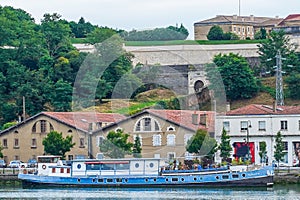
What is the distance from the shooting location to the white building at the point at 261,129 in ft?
267

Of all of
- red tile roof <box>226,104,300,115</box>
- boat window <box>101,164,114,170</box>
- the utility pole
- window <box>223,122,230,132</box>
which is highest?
the utility pole

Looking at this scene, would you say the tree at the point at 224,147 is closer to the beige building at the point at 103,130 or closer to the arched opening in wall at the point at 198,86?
the beige building at the point at 103,130

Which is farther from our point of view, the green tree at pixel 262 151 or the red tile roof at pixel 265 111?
the red tile roof at pixel 265 111

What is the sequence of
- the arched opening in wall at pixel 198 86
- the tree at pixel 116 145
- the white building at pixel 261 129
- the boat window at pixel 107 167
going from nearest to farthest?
the boat window at pixel 107 167 < the tree at pixel 116 145 < the white building at pixel 261 129 < the arched opening in wall at pixel 198 86

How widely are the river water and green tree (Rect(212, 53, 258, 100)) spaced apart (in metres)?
35.2

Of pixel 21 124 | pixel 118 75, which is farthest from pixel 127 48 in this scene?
pixel 21 124

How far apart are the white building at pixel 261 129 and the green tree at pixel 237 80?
78.3ft

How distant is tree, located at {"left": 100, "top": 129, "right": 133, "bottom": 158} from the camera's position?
80125 mm

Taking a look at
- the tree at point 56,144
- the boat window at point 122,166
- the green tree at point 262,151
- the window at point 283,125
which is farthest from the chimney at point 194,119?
the boat window at point 122,166

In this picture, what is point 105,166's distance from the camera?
75562 millimetres

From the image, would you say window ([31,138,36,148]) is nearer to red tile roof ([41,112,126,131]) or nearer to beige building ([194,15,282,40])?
red tile roof ([41,112,126,131])

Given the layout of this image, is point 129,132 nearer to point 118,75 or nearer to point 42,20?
point 118,75

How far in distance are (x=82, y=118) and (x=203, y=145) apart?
12.4m

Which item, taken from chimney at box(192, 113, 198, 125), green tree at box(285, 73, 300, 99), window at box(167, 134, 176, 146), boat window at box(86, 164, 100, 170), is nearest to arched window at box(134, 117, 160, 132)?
window at box(167, 134, 176, 146)
